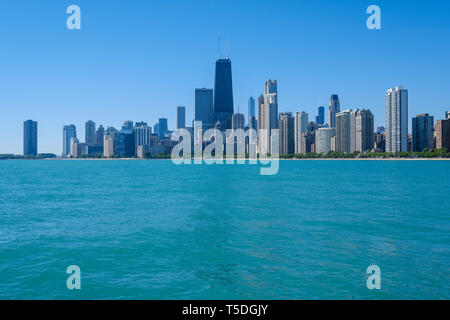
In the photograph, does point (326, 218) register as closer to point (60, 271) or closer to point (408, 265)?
point (408, 265)

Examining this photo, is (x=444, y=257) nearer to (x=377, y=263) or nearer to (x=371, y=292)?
(x=377, y=263)

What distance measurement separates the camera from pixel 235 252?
23.0 metres

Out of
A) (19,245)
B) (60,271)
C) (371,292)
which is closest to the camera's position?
(371,292)

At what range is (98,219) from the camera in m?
35.0

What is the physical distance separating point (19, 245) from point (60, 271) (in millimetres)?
7744

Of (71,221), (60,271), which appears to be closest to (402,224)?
(60,271)

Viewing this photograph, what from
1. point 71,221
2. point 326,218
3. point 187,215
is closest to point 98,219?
point 71,221
